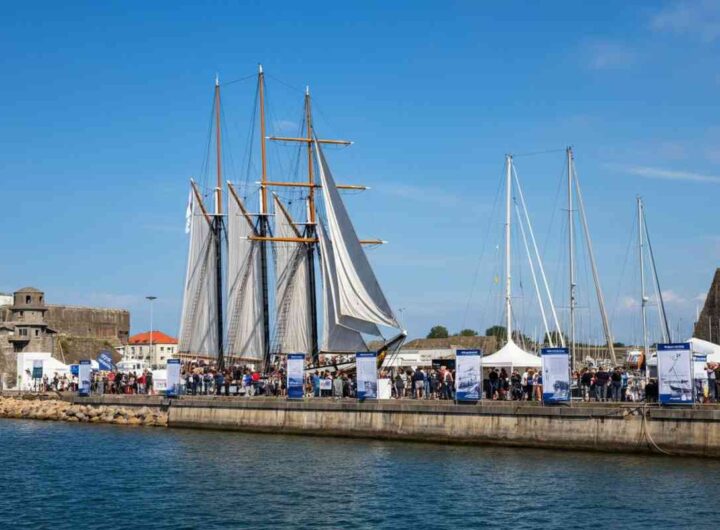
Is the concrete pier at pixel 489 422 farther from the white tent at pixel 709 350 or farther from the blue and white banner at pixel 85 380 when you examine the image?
the blue and white banner at pixel 85 380

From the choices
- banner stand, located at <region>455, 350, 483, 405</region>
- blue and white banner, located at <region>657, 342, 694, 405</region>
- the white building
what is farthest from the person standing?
the white building

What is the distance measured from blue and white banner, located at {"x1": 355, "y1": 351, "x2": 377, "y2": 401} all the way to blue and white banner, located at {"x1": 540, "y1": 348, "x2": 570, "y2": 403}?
889 cm

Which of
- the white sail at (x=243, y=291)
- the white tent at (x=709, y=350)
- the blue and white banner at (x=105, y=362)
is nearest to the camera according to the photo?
the white tent at (x=709, y=350)

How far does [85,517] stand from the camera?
29.8 meters

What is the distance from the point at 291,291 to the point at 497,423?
29281 mm

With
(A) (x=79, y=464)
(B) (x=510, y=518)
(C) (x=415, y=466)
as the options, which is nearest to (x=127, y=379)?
(A) (x=79, y=464)

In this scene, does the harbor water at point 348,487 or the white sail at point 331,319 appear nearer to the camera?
the harbor water at point 348,487

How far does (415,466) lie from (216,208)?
144ft

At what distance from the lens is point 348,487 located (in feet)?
111

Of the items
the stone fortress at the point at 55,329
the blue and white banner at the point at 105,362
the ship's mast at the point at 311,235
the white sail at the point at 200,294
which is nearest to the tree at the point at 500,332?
the ship's mast at the point at 311,235

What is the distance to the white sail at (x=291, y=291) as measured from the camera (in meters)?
68.2

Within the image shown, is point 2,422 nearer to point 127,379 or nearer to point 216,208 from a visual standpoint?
point 127,379

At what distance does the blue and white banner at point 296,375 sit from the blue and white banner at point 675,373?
1826 centimetres

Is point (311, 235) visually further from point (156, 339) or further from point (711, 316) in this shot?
point (156, 339)
